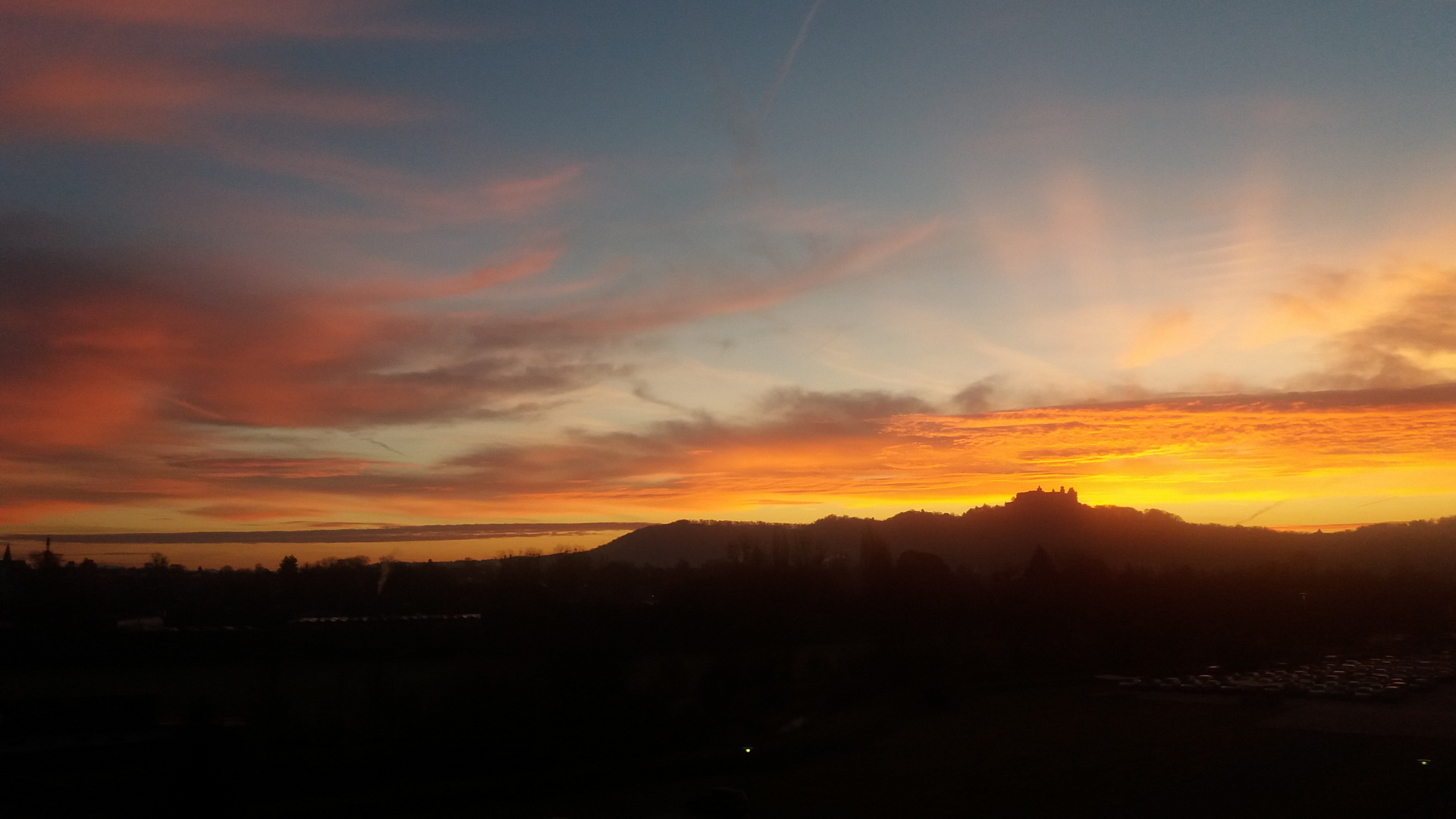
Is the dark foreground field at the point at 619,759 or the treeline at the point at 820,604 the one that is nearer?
the dark foreground field at the point at 619,759

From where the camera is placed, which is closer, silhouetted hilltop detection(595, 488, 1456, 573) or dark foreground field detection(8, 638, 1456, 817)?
dark foreground field detection(8, 638, 1456, 817)

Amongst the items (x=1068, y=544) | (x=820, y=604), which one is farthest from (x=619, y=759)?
(x=1068, y=544)

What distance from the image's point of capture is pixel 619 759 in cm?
2319

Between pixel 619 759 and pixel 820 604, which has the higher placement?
pixel 820 604

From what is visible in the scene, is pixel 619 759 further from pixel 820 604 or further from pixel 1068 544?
pixel 1068 544

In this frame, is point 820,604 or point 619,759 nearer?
point 619,759

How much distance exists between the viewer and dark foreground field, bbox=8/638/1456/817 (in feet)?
57.8

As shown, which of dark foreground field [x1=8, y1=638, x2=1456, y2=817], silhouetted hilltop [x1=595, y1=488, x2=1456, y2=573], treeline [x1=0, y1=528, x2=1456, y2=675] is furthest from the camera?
silhouetted hilltop [x1=595, y1=488, x2=1456, y2=573]

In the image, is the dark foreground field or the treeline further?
the treeline

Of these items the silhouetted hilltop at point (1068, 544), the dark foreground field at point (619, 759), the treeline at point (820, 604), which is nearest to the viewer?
the dark foreground field at point (619, 759)

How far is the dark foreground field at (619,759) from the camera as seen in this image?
694 inches

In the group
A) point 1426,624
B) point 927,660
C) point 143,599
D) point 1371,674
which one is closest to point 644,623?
point 927,660

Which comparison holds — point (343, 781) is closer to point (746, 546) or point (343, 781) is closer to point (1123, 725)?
point (1123, 725)

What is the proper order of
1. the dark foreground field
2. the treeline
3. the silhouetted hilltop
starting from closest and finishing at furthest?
the dark foreground field < the treeline < the silhouetted hilltop
